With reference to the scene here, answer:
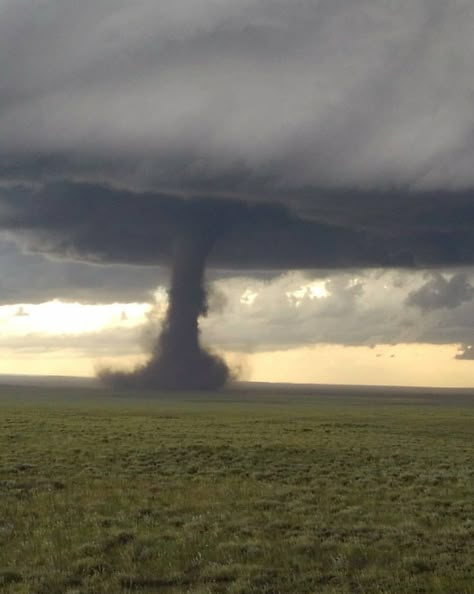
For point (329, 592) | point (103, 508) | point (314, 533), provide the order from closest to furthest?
point (329, 592)
point (314, 533)
point (103, 508)

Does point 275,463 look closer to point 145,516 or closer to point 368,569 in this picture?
point 145,516

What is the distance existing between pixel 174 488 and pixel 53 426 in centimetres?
3505

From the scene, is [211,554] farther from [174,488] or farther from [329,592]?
[174,488]

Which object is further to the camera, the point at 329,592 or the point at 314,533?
the point at 314,533

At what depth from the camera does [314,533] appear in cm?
1861

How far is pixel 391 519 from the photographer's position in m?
20.8

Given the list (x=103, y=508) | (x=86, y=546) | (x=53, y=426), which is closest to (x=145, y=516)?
(x=103, y=508)

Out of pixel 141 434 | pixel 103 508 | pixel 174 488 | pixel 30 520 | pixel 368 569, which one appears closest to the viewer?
pixel 368 569

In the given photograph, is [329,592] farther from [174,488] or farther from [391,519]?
[174,488]

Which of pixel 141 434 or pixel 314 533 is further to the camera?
pixel 141 434

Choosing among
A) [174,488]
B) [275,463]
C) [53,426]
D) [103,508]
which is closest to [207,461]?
[275,463]

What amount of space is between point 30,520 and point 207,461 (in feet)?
51.8

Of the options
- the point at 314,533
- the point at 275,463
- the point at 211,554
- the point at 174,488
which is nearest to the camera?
the point at 211,554

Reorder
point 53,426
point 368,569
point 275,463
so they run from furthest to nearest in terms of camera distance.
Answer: point 53,426 < point 275,463 < point 368,569
